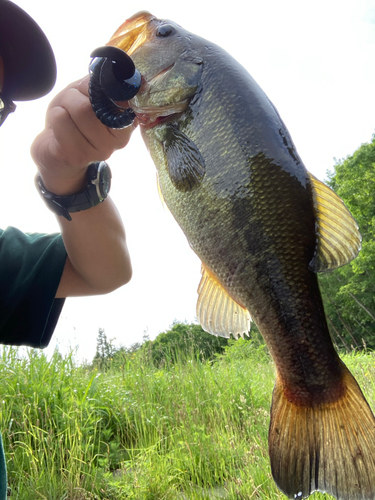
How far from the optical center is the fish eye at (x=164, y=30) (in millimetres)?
1330

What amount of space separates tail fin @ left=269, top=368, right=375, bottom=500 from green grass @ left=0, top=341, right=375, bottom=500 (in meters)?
1.65

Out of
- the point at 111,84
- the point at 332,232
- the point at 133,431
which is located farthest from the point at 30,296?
the point at 133,431

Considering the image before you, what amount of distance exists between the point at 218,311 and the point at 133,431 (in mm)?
3659

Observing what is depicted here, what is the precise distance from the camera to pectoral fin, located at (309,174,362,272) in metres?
1.03

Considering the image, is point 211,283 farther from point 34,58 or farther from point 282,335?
point 34,58

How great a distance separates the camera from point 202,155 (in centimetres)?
111

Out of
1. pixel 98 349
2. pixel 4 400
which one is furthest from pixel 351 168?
pixel 4 400

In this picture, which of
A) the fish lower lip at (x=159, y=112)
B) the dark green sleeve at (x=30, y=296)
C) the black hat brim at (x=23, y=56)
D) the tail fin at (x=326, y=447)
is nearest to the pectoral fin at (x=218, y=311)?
the tail fin at (x=326, y=447)

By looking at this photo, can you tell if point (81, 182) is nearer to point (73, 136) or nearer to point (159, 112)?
point (73, 136)

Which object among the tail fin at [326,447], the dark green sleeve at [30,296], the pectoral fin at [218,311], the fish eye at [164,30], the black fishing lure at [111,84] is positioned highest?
the fish eye at [164,30]

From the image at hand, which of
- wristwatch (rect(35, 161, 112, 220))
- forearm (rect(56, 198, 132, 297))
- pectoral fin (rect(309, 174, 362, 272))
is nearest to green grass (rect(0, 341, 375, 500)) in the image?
forearm (rect(56, 198, 132, 297))

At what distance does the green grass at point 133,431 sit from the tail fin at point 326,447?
1645mm

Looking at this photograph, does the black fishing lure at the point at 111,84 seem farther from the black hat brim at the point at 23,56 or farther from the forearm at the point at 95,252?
the black hat brim at the point at 23,56

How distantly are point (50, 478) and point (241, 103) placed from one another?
3400 mm
